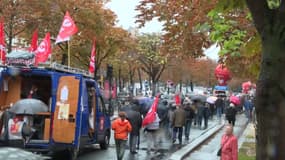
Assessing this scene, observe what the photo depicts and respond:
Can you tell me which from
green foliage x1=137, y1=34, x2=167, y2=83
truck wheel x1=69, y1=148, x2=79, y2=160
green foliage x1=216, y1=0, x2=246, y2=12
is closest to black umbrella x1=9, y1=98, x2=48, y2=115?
truck wheel x1=69, y1=148, x2=79, y2=160

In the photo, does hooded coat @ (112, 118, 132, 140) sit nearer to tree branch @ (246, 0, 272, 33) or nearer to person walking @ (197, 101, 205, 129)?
tree branch @ (246, 0, 272, 33)

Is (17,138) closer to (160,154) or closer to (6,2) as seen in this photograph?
(160,154)

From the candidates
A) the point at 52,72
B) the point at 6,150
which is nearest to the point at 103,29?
the point at 52,72

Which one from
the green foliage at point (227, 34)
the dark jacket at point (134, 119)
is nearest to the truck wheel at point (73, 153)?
the dark jacket at point (134, 119)

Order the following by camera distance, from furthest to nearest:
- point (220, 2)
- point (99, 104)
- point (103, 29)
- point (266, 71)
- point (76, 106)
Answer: point (103, 29)
point (99, 104)
point (76, 106)
point (220, 2)
point (266, 71)

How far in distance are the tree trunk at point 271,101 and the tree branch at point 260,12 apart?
0.14 meters

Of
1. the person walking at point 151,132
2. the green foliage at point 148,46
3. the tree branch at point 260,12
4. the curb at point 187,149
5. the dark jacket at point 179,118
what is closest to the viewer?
the tree branch at point 260,12

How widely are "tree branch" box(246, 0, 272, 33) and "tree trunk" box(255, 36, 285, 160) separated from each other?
0.46 feet

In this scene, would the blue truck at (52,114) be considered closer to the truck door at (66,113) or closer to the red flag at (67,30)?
the truck door at (66,113)

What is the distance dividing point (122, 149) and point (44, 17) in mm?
→ 16740

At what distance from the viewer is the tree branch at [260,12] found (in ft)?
16.6

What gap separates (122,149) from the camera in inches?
577

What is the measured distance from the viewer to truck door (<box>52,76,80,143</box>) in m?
13.9

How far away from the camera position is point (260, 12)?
508 centimetres
